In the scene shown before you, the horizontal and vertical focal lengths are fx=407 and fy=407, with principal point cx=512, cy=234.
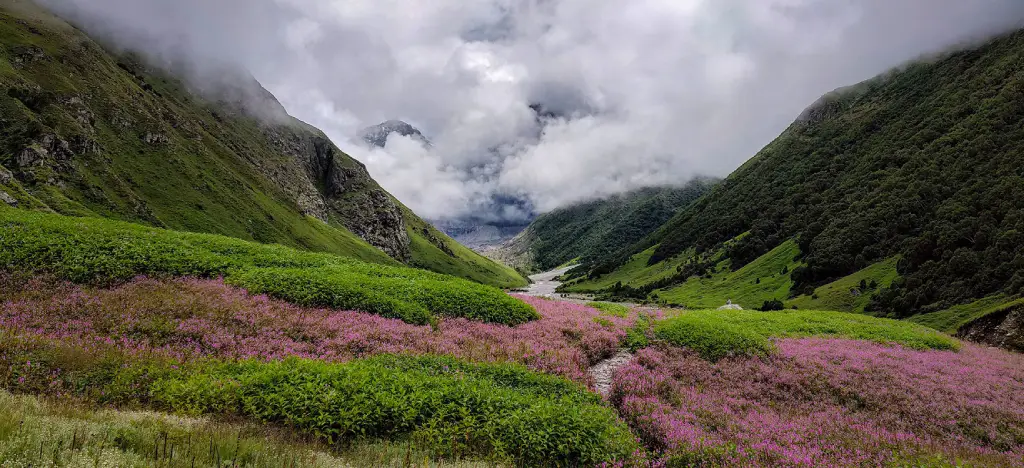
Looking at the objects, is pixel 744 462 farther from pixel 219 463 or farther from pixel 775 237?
pixel 775 237

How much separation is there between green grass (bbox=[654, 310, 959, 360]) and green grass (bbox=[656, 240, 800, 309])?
105172 mm

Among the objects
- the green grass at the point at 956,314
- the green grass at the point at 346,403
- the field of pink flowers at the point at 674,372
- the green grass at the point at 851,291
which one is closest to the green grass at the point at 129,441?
the green grass at the point at 346,403

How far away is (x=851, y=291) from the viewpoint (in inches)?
4225

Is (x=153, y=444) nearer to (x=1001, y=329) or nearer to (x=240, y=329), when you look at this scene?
(x=240, y=329)

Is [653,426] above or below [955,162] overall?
below

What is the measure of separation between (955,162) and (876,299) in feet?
266

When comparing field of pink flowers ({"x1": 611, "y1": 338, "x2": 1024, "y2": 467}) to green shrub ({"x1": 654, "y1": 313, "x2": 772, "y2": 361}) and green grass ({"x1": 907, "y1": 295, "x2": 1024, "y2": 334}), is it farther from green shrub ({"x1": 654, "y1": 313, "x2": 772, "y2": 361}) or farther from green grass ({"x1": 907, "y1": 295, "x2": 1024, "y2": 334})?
green grass ({"x1": 907, "y1": 295, "x2": 1024, "y2": 334})

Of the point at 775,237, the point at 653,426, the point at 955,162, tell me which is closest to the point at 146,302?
the point at 653,426

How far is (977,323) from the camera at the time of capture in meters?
31.5

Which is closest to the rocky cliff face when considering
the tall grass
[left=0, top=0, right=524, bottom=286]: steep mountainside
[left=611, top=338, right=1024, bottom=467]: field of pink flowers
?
[left=0, top=0, right=524, bottom=286]: steep mountainside

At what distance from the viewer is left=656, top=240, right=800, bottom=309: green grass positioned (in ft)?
441

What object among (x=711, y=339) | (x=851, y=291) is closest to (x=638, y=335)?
(x=711, y=339)

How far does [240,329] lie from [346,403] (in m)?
6.93

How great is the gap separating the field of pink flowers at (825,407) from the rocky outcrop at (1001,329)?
8992 mm
